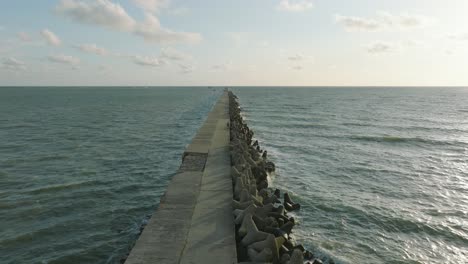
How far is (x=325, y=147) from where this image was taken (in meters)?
21.5

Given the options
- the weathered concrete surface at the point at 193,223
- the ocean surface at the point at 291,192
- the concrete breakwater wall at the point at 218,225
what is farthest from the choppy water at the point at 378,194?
the weathered concrete surface at the point at 193,223

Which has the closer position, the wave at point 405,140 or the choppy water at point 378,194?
the choppy water at point 378,194

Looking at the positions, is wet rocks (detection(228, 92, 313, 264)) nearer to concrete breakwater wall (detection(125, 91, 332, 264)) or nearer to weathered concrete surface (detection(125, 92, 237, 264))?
concrete breakwater wall (detection(125, 91, 332, 264))

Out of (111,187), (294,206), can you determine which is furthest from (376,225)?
(111,187)

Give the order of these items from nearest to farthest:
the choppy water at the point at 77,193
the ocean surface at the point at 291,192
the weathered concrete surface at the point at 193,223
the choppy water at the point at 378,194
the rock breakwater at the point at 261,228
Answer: the weathered concrete surface at the point at 193,223 < the rock breakwater at the point at 261,228 < the choppy water at the point at 77,193 < the ocean surface at the point at 291,192 < the choppy water at the point at 378,194

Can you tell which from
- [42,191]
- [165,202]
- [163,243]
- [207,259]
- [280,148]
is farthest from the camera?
[280,148]

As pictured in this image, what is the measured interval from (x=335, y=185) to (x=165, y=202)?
7459 millimetres

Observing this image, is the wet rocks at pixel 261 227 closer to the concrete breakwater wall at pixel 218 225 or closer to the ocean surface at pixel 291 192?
the concrete breakwater wall at pixel 218 225

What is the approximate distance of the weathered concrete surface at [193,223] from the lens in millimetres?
6406

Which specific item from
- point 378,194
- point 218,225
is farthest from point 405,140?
point 218,225

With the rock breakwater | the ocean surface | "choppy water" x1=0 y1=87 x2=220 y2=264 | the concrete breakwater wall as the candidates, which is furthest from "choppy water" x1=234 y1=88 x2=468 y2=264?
"choppy water" x1=0 y1=87 x2=220 y2=264

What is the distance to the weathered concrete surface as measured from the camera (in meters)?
6.41

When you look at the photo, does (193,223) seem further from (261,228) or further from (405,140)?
(405,140)

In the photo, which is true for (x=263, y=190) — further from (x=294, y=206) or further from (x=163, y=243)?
(x=163, y=243)
